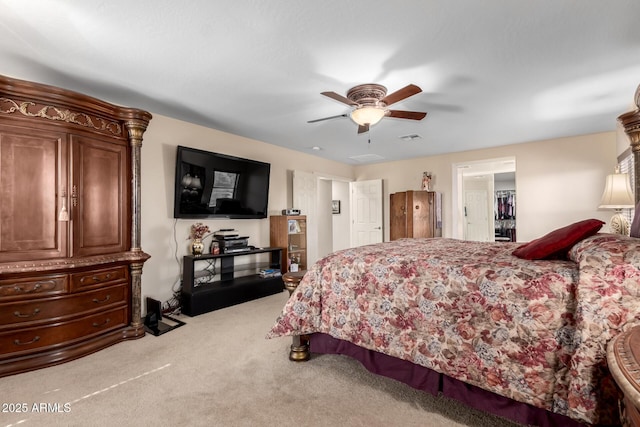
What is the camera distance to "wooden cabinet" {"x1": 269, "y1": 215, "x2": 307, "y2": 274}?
4.78m

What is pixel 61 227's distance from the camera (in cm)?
243

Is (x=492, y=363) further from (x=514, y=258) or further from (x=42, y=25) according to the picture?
(x=42, y=25)

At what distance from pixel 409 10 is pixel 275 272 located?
11.8ft

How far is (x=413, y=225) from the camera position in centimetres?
548

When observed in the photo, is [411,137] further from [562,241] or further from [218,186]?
[562,241]

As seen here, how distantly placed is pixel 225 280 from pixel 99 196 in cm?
189

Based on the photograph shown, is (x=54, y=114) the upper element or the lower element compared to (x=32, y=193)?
upper

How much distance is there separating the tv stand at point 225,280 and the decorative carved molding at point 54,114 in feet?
5.38

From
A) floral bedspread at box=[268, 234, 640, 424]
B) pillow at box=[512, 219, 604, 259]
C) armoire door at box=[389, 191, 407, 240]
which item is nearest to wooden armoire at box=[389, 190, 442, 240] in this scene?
armoire door at box=[389, 191, 407, 240]

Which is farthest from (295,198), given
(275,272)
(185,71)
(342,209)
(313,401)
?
(313,401)

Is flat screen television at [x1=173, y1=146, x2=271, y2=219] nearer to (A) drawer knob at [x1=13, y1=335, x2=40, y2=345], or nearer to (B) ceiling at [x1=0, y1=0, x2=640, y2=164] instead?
(B) ceiling at [x1=0, y1=0, x2=640, y2=164]

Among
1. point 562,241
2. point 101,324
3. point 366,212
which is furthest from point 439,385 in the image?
point 366,212

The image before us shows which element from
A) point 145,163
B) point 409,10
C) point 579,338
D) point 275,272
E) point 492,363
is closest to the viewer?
point 579,338

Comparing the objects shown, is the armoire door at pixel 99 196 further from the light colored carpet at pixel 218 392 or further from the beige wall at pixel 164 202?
the light colored carpet at pixel 218 392
